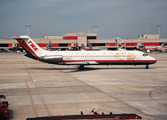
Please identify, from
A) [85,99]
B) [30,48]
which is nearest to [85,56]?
[30,48]

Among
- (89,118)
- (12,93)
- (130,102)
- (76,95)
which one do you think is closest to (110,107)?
(130,102)

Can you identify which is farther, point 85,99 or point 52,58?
point 52,58

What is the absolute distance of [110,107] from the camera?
1441 centimetres

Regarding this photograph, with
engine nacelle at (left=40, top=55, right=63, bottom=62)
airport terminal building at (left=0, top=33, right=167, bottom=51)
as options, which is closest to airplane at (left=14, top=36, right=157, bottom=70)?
engine nacelle at (left=40, top=55, right=63, bottom=62)

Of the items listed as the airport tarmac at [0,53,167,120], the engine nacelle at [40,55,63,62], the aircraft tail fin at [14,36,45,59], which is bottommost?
the airport tarmac at [0,53,167,120]

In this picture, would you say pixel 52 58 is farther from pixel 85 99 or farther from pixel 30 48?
pixel 85 99

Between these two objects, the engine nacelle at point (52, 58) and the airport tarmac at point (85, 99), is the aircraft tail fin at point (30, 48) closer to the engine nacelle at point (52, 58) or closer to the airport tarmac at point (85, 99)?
the engine nacelle at point (52, 58)

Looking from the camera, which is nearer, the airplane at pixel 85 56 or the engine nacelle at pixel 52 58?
the engine nacelle at pixel 52 58

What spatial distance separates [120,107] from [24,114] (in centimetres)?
704

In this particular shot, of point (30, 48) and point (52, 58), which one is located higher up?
point (30, 48)

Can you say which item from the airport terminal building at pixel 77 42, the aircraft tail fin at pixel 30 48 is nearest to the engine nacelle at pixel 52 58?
the aircraft tail fin at pixel 30 48

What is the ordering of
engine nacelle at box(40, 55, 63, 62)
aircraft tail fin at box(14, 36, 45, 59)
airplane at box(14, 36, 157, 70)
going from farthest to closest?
airplane at box(14, 36, 157, 70), aircraft tail fin at box(14, 36, 45, 59), engine nacelle at box(40, 55, 63, 62)

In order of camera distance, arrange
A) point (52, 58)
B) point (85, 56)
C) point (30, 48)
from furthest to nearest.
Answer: point (85, 56) < point (30, 48) < point (52, 58)

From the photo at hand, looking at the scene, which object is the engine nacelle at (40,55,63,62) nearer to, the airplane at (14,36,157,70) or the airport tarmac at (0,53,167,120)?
the airplane at (14,36,157,70)
